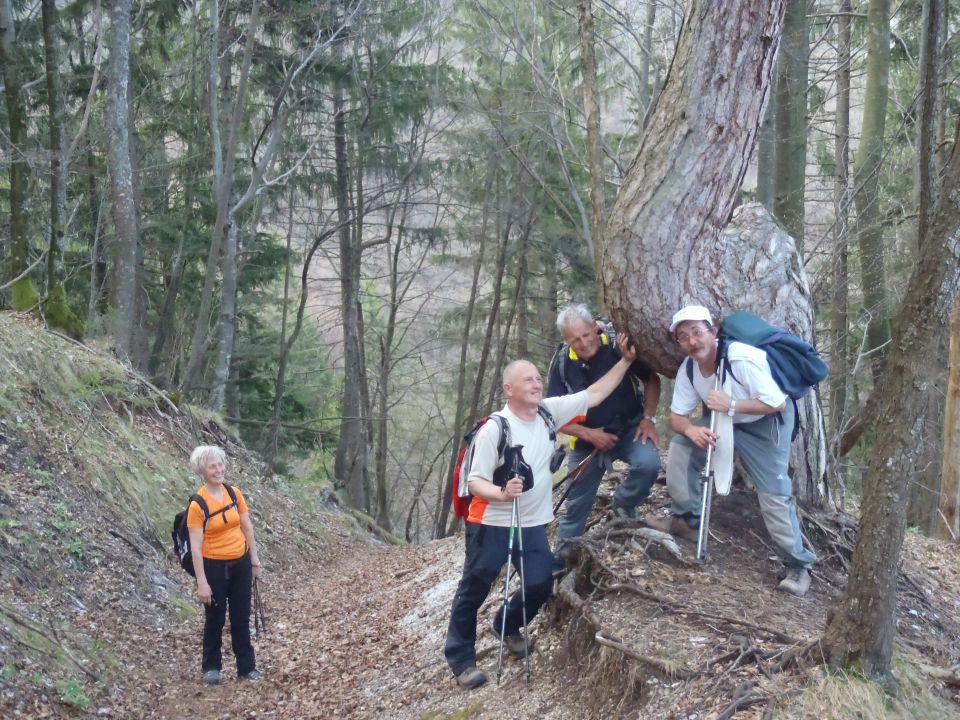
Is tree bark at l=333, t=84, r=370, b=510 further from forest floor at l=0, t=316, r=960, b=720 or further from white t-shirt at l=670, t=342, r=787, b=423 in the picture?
white t-shirt at l=670, t=342, r=787, b=423

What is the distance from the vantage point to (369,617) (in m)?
8.80

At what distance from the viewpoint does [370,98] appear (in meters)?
20.9

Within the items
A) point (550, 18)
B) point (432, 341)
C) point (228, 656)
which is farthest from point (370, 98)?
point (228, 656)

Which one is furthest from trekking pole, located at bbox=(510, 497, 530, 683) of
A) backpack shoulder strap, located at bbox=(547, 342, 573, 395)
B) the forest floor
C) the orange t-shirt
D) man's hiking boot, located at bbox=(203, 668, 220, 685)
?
man's hiking boot, located at bbox=(203, 668, 220, 685)

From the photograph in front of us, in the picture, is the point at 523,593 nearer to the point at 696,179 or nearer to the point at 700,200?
the point at 700,200

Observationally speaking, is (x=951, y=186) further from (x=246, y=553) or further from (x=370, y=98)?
(x=370, y=98)

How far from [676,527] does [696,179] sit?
2371mm

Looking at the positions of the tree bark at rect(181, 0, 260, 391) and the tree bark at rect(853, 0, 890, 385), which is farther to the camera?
the tree bark at rect(181, 0, 260, 391)

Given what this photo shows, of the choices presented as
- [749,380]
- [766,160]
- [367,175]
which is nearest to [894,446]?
[749,380]

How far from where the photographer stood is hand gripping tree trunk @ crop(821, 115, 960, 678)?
3.67 metres

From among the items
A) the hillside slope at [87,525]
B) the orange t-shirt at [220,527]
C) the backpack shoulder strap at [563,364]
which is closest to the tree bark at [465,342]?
the hillside slope at [87,525]

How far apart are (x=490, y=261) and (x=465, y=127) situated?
345 cm

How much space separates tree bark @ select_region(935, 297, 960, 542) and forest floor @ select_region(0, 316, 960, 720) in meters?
1.90

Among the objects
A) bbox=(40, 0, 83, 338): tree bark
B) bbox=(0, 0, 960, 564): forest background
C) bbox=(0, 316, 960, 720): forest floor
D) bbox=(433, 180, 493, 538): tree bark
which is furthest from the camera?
bbox=(433, 180, 493, 538): tree bark
